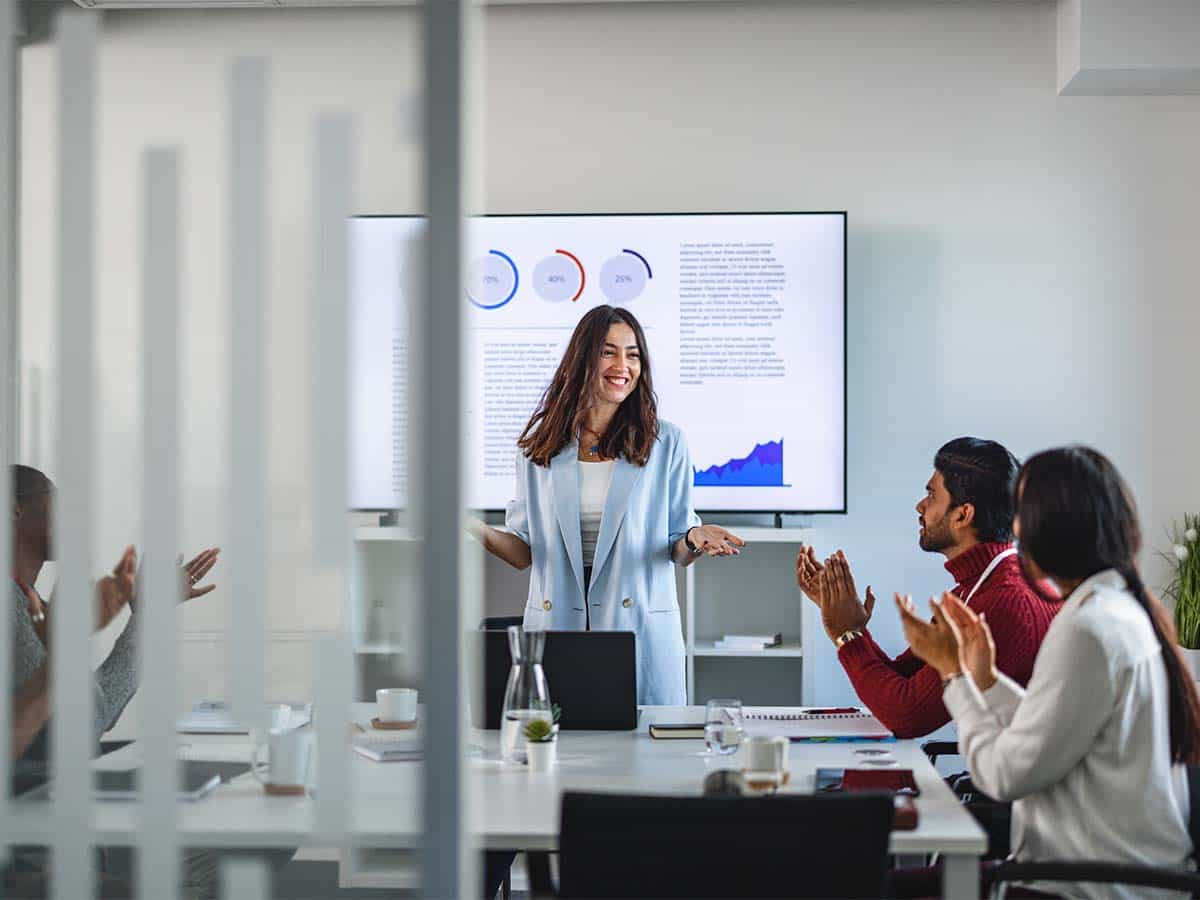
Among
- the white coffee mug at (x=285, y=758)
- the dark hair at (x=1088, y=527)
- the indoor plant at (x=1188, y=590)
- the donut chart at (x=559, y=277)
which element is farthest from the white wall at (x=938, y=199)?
the white coffee mug at (x=285, y=758)

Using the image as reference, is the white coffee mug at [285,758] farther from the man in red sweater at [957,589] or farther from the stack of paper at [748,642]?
the stack of paper at [748,642]

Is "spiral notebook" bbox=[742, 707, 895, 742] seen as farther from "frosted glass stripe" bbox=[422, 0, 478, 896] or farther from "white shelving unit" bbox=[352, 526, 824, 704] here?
"white shelving unit" bbox=[352, 526, 824, 704]

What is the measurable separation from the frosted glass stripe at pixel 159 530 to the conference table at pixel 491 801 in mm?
42

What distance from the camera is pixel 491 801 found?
84.7 inches

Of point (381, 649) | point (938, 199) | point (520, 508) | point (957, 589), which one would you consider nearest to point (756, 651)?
point (520, 508)

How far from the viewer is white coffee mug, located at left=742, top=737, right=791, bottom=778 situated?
217cm

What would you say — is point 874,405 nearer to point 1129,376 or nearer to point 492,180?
point 1129,376

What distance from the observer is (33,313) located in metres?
1.56

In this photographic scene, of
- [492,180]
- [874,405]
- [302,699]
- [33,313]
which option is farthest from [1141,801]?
[492,180]

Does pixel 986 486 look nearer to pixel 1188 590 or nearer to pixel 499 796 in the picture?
pixel 499 796

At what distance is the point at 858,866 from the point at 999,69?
3.65m

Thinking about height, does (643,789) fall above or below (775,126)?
below

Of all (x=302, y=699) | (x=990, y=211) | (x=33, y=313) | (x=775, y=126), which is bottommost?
(x=302, y=699)

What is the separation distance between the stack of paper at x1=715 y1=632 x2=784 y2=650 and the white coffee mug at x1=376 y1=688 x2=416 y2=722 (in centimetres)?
195
